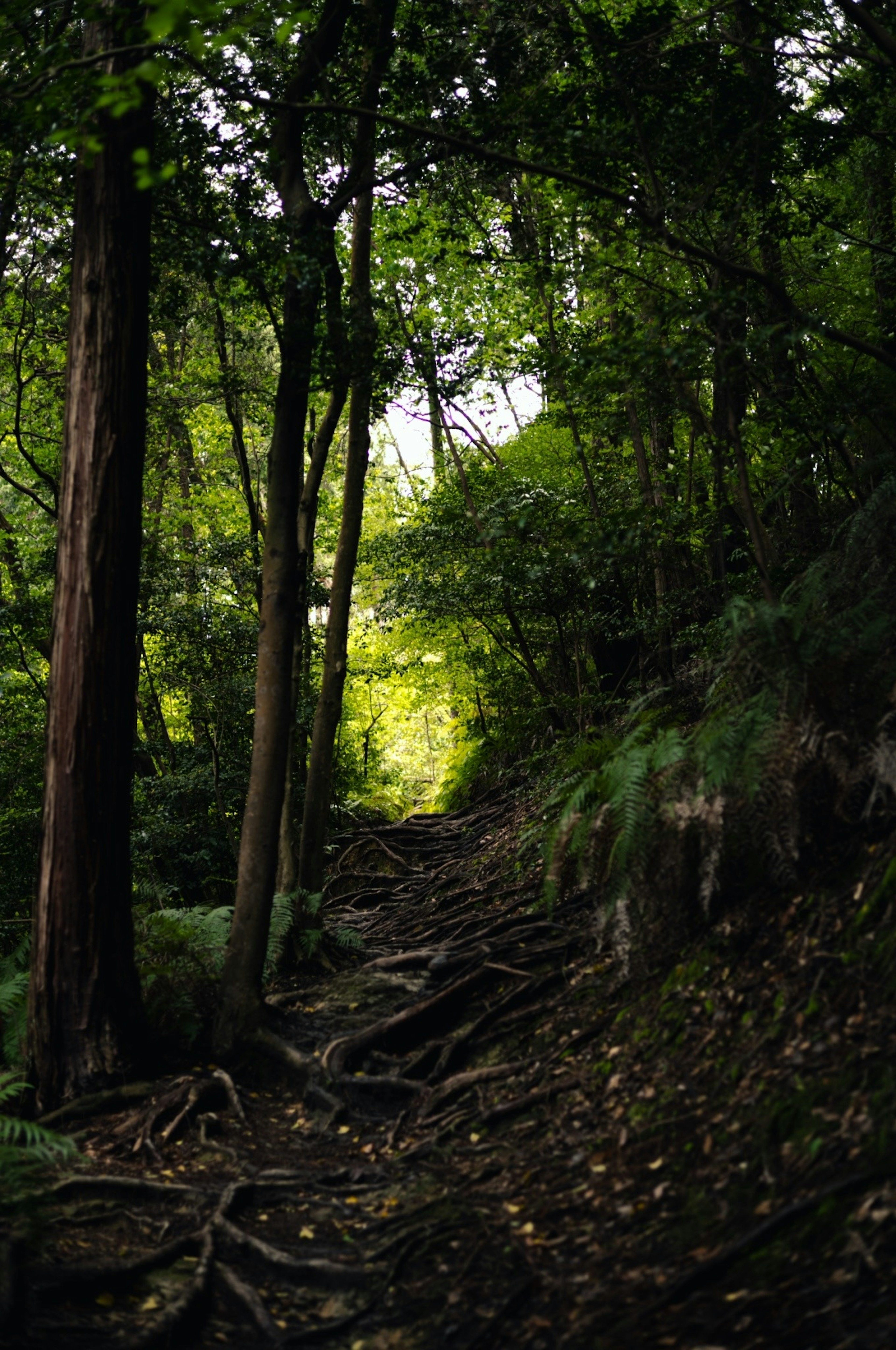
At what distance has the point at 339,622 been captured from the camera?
28.9 feet

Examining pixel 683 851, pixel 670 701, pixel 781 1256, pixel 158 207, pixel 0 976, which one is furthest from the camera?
pixel 670 701

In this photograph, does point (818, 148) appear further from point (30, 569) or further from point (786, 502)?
point (30, 569)

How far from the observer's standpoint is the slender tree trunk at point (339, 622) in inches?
335

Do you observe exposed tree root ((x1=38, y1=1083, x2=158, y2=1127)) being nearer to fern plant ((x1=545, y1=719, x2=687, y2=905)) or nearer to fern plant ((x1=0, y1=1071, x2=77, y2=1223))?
fern plant ((x1=0, y1=1071, x2=77, y2=1223))

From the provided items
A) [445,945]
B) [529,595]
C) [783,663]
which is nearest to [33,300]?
[529,595]

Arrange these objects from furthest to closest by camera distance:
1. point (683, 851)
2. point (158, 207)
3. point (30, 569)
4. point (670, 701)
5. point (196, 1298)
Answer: point (30, 569) < point (670, 701) < point (158, 207) < point (683, 851) < point (196, 1298)

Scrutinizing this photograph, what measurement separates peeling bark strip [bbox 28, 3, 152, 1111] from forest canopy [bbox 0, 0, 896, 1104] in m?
0.03

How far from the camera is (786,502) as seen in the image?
→ 10.9m

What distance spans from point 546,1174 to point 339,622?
5.59 metres

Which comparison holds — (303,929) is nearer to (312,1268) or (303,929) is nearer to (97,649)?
(97,649)

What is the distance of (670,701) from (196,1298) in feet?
24.3

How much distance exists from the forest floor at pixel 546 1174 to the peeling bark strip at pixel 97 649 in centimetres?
59

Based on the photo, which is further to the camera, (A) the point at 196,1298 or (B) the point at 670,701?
(B) the point at 670,701

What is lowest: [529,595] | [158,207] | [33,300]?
[529,595]
